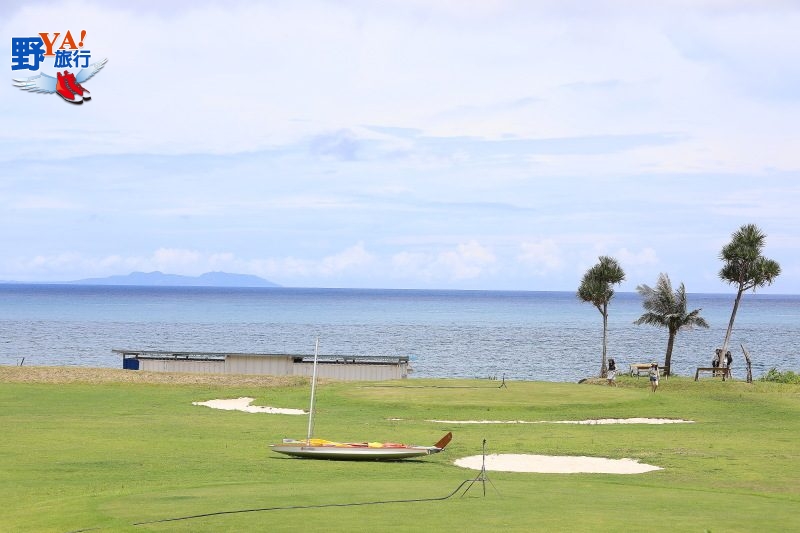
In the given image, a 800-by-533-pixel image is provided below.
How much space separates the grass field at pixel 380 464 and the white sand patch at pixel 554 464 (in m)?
0.74

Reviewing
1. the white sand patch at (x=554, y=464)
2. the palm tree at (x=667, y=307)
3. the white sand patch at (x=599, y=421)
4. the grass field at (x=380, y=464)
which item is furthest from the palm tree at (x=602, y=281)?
the white sand patch at (x=554, y=464)

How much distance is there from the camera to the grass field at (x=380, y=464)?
2055cm

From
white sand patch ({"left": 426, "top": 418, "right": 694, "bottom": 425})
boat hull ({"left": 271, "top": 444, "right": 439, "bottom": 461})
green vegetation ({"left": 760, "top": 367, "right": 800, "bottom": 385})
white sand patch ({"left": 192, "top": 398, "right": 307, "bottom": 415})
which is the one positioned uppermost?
green vegetation ({"left": 760, "top": 367, "right": 800, "bottom": 385})

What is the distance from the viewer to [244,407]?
1925 inches

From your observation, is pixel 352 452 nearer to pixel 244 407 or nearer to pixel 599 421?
pixel 599 421

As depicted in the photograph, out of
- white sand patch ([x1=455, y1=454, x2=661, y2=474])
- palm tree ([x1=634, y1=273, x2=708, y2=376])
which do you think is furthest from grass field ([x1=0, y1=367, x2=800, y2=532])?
palm tree ([x1=634, y1=273, x2=708, y2=376])

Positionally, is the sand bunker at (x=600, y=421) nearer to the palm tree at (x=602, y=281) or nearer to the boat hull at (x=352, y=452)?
the boat hull at (x=352, y=452)

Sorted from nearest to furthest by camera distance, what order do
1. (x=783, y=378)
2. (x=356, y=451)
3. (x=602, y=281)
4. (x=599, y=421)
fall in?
(x=356, y=451) → (x=599, y=421) → (x=783, y=378) → (x=602, y=281)

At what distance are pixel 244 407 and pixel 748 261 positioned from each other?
33.4 metres

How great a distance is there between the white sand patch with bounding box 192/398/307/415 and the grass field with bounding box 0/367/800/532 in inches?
37.1

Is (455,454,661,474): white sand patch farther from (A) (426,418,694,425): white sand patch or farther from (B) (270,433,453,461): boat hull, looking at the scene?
(A) (426,418,694,425): white sand patch

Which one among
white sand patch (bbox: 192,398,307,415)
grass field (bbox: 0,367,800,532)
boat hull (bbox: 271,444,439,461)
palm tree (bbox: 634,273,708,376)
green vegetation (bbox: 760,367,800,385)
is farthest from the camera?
palm tree (bbox: 634,273,708,376)

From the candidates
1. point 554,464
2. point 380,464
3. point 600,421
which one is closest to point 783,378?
point 600,421

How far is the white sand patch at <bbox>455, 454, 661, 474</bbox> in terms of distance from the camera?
2980cm
